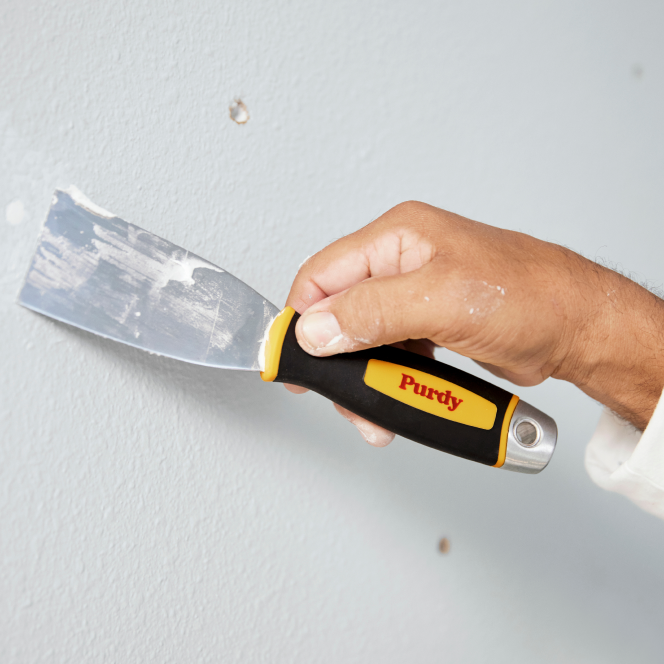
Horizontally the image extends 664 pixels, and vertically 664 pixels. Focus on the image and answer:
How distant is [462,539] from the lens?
57cm

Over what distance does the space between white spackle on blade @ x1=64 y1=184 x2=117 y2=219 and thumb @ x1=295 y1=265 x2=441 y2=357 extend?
14 centimetres

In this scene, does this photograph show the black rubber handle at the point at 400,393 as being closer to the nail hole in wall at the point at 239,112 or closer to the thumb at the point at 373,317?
the thumb at the point at 373,317

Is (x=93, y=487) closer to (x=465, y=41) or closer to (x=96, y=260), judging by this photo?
(x=96, y=260)

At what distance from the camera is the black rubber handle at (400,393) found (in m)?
0.38

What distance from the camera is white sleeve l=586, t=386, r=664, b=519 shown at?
16.9 inches

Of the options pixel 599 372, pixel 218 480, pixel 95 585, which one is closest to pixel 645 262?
pixel 599 372

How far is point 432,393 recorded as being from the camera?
383 millimetres

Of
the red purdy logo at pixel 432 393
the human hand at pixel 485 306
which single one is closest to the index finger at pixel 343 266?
the human hand at pixel 485 306

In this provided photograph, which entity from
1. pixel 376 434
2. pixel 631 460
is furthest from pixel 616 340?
pixel 376 434

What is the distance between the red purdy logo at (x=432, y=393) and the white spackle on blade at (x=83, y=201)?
0.72 ft

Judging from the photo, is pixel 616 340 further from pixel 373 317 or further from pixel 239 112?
pixel 239 112

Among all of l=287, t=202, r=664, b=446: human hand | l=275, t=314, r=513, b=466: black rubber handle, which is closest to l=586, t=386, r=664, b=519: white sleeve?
l=287, t=202, r=664, b=446: human hand

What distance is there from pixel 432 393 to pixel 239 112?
278 mm

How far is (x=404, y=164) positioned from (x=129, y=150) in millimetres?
276
